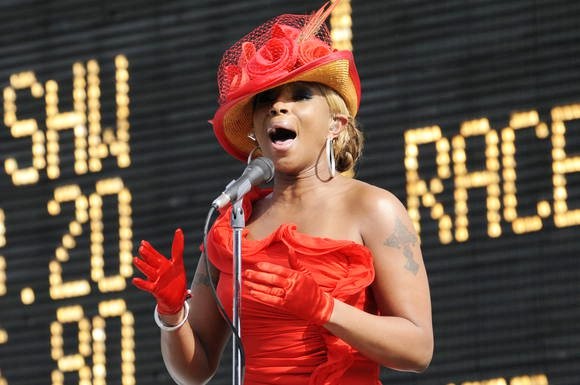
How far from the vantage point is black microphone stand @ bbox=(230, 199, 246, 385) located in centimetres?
210

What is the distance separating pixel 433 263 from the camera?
3.38m

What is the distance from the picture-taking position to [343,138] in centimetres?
242

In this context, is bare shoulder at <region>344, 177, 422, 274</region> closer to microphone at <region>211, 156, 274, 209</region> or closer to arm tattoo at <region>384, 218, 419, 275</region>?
arm tattoo at <region>384, 218, 419, 275</region>

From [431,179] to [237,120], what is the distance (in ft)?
3.27

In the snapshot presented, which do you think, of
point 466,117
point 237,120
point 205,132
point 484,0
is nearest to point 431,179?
point 466,117

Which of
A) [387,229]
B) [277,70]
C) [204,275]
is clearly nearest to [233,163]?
[204,275]

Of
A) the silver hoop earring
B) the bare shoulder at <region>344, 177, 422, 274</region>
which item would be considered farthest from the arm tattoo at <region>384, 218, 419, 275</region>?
the silver hoop earring

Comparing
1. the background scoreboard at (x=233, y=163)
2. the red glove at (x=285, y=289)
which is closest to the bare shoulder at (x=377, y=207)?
the red glove at (x=285, y=289)

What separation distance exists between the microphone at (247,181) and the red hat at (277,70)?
187 millimetres

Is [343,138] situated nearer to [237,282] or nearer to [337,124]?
[337,124]

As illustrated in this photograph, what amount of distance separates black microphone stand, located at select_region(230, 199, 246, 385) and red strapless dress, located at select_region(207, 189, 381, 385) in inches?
5.0

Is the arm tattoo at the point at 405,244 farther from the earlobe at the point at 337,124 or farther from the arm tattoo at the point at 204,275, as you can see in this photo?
the arm tattoo at the point at 204,275

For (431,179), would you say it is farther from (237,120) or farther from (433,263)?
(237,120)

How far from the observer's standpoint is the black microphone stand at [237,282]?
210 cm
